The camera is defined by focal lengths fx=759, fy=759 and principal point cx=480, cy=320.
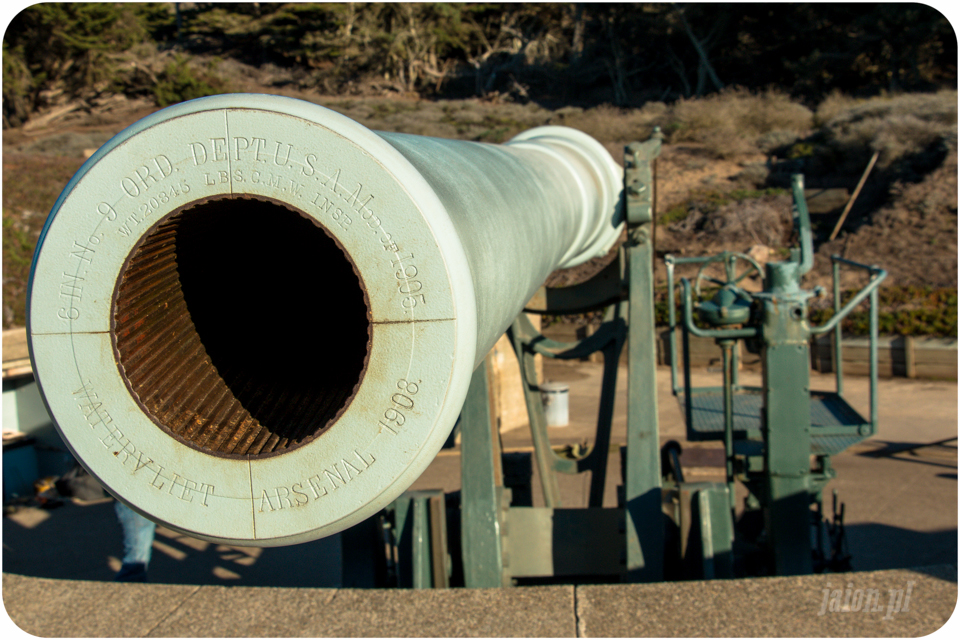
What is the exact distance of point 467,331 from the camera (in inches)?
44.9

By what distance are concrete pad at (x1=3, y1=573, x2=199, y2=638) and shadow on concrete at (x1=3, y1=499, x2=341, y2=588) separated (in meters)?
2.06

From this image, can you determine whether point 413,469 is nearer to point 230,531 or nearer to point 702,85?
point 230,531

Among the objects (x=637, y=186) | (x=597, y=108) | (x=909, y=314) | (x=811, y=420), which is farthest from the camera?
(x=597, y=108)

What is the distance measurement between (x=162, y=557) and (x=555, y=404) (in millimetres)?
5231

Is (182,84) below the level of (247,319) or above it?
above

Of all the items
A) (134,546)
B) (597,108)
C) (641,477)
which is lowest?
(134,546)

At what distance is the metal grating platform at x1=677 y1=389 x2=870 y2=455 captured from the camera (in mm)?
5059

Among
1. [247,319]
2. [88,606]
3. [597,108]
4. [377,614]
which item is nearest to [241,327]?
[247,319]

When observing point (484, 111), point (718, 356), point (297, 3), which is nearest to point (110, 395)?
point (718, 356)

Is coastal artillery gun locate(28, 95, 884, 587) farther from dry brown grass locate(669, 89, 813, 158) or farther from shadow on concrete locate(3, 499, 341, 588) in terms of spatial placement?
dry brown grass locate(669, 89, 813, 158)

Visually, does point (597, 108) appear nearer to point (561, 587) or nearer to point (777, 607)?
point (561, 587)

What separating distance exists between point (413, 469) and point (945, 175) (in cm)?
2201

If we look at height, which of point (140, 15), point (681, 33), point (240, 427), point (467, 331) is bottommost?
point (240, 427)

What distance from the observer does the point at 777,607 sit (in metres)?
2.75
